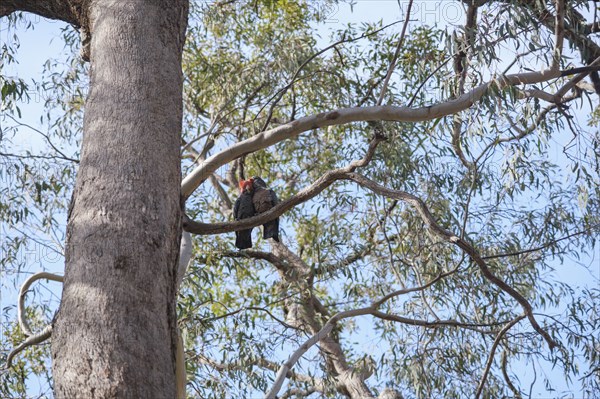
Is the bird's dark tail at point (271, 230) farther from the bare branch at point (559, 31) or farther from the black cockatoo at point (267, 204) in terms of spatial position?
the bare branch at point (559, 31)

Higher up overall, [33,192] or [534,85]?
[33,192]

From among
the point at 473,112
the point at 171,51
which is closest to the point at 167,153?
the point at 171,51

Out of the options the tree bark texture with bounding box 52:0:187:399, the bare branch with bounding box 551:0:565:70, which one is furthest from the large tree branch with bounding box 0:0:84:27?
the bare branch with bounding box 551:0:565:70

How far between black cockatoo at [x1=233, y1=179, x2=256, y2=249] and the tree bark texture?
239 cm

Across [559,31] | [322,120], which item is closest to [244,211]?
[322,120]

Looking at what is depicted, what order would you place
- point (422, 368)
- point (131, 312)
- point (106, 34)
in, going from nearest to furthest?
1. point (131, 312)
2. point (106, 34)
3. point (422, 368)

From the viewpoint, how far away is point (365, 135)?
7391 millimetres

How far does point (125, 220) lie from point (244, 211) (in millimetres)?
2970

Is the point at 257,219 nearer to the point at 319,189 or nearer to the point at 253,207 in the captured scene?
the point at 319,189

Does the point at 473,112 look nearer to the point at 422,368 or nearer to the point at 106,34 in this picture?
the point at 422,368

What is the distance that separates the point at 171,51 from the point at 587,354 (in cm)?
422

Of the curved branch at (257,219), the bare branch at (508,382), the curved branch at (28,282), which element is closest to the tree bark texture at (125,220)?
the curved branch at (257,219)

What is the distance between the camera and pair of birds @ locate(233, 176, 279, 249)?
17.3 ft

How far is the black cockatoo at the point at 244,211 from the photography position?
5.31m
